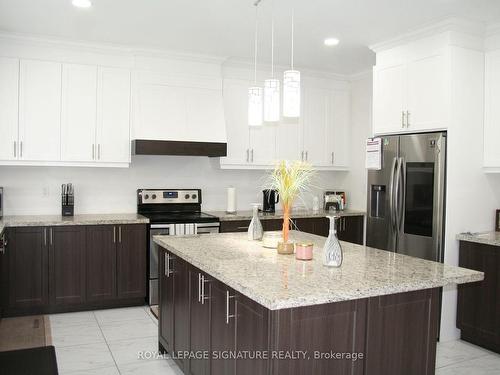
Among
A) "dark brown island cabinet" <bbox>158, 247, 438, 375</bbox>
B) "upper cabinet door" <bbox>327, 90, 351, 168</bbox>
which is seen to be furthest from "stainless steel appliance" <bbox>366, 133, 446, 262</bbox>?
"dark brown island cabinet" <bbox>158, 247, 438, 375</bbox>

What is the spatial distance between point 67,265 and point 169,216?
113 cm

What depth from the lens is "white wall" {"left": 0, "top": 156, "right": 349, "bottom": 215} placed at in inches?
194

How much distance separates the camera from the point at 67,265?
4.55 metres

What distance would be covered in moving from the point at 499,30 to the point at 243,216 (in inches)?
119

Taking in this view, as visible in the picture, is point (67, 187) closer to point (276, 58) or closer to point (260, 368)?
point (276, 58)

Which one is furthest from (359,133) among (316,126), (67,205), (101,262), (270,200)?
(67,205)

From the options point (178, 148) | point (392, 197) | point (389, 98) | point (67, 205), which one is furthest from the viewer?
point (178, 148)

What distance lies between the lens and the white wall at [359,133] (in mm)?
5938

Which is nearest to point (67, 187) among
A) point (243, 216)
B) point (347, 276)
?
point (243, 216)

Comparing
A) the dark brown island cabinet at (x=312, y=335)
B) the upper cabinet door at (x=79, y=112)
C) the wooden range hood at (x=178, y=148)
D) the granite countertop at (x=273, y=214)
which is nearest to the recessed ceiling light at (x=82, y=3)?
the upper cabinet door at (x=79, y=112)

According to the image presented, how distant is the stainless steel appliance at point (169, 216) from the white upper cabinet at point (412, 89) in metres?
2.06

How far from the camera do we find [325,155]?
6.11 metres

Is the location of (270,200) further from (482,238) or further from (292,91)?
(292,91)

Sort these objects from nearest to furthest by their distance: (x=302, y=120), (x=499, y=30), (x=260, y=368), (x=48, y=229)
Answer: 1. (x=260, y=368)
2. (x=499, y=30)
3. (x=48, y=229)
4. (x=302, y=120)
